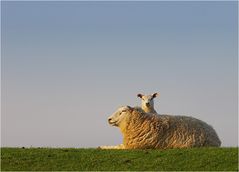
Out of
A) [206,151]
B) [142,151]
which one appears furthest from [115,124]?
[206,151]

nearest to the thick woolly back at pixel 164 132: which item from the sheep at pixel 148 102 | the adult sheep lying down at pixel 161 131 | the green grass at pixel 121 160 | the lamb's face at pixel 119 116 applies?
the adult sheep lying down at pixel 161 131

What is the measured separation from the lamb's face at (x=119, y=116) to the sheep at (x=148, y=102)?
13.3ft

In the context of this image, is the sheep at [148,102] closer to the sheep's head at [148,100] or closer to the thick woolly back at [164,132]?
the sheep's head at [148,100]

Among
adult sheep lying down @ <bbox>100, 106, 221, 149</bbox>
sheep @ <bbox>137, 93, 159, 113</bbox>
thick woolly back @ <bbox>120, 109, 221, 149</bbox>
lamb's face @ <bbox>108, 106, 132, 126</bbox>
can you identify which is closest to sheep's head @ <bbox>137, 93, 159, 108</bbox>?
sheep @ <bbox>137, 93, 159, 113</bbox>

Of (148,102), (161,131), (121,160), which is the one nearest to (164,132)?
(161,131)

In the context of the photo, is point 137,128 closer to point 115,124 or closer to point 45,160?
point 115,124

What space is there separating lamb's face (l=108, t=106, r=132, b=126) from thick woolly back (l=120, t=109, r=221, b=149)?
0.29 m

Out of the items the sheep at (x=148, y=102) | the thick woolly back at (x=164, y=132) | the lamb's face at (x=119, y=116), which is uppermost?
the sheep at (x=148, y=102)

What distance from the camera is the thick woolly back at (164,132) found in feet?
77.6

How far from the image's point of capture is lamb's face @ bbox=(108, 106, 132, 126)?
977 inches

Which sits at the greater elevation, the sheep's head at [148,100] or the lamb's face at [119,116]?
the sheep's head at [148,100]

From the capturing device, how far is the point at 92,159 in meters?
20.3

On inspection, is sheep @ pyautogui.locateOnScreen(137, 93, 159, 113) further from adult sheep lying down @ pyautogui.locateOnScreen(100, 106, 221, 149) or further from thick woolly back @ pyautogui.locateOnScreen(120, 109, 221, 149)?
thick woolly back @ pyautogui.locateOnScreen(120, 109, 221, 149)

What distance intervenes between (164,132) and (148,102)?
5.59 m
